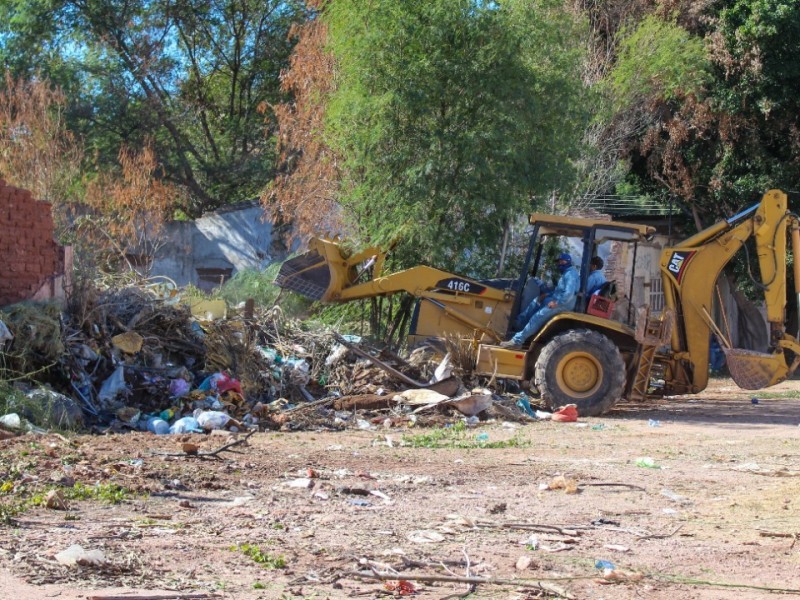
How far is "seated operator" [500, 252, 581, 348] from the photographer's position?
13.7 m

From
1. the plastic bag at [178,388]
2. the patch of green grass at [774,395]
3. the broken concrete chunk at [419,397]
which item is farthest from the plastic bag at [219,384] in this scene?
the patch of green grass at [774,395]

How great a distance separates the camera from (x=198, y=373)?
13.0m

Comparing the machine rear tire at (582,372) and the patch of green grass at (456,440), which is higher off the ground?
the machine rear tire at (582,372)

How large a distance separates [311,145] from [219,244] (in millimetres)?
7087

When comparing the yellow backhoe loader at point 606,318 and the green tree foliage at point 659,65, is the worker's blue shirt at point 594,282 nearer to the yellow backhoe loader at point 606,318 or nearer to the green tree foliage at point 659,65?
the yellow backhoe loader at point 606,318

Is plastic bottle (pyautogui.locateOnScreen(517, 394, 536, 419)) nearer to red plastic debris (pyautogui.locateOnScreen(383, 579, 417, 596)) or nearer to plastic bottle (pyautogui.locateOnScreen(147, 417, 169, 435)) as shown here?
plastic bottle (pyautogui.locateOnScreen(147, 417, 169, 435))

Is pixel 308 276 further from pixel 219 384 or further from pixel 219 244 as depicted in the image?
pixel 219 244

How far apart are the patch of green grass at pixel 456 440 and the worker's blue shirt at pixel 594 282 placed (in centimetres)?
306

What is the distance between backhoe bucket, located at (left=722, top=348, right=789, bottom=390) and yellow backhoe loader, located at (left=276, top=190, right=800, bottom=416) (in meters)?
0.01

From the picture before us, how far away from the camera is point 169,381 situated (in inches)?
488

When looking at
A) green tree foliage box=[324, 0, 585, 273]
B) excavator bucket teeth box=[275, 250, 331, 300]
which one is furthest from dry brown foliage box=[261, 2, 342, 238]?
excavator bucket teeth box=[275, 250, 331, 300]

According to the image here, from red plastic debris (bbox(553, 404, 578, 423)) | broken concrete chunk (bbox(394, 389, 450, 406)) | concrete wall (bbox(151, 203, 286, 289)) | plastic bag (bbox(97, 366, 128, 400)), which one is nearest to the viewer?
plastic bag (bbox(97, 366, 128, 400))

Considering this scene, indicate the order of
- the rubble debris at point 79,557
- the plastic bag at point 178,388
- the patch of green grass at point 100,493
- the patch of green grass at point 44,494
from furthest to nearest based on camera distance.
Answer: the plastic bag at point 178,388
the patch of green grass at point 100,493
the patch of green grass at point 44,494
the rubble debris at point 79,557

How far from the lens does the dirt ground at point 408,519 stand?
5270mm
